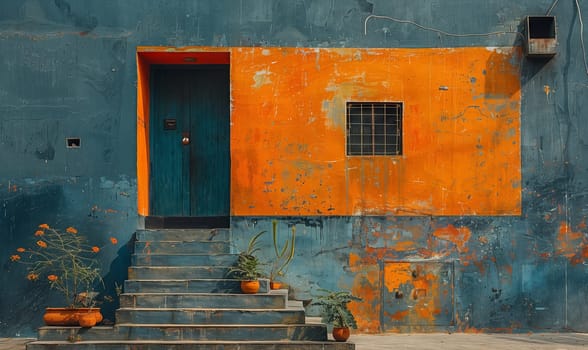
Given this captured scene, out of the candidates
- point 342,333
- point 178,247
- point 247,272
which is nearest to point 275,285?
point 247,272

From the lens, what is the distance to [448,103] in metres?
12.7

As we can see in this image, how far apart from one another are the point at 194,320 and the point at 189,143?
342 centimetres

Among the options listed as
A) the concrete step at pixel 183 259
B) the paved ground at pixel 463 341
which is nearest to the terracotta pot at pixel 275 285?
the concrete step at pixel 183 259

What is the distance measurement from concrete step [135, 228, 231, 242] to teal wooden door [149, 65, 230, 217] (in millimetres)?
943

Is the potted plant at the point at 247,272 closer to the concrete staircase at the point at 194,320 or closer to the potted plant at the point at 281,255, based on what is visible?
the concrete staircase at the point at 194,320

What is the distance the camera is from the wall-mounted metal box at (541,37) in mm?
12570

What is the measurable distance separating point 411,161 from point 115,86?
15.1ft

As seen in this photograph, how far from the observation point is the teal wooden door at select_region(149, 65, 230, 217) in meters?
13.4

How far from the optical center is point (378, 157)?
41.6 feet

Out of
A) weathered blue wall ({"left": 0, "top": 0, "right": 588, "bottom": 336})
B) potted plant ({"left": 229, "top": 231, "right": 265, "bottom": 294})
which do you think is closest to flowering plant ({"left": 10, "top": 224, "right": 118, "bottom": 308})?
weathered blue wall ({"left": 0, "top": 0, "right": 588, "bottom": 336})

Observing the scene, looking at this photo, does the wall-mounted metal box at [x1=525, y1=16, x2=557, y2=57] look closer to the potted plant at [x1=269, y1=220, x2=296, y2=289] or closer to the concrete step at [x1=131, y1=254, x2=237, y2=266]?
the potted plant at [x1=269, y1=220, x2=296, y2=289]

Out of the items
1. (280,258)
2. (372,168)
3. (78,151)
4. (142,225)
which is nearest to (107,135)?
(78,151)

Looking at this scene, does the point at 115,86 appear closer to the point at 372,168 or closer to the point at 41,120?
the point at 41,120

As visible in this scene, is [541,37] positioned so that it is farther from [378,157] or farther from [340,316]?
[340,316]
